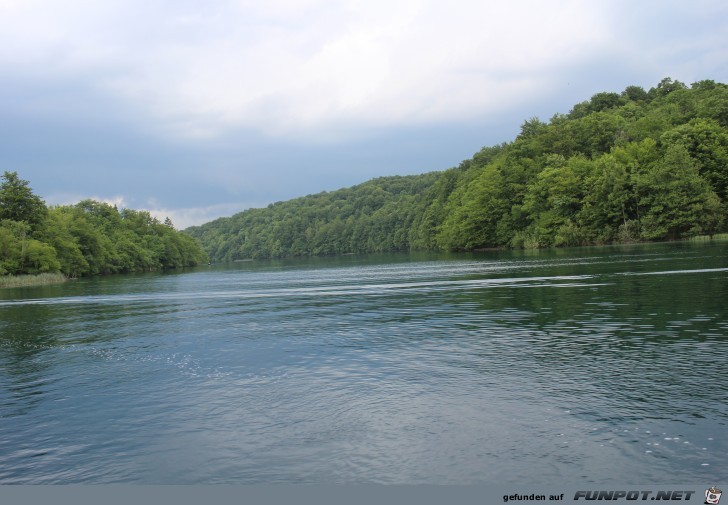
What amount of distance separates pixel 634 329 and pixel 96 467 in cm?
1711

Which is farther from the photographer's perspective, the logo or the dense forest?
the dense forest

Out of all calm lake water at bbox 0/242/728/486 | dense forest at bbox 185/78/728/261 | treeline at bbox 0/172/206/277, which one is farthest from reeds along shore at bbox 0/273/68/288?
dense forest at bbox 185/78/728/261

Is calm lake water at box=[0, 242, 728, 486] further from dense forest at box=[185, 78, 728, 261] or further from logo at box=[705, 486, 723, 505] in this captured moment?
dense forest at box=[185, 78, 728, 261]

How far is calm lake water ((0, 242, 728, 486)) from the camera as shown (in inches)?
395

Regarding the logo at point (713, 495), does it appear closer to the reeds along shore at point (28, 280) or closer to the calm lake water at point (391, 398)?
the calm lake water at point (391, 398)

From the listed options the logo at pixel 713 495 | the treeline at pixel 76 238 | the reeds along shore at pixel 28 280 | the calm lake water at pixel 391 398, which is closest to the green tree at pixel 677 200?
the calm lake water at pixel 391 398

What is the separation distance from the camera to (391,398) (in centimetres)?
1405

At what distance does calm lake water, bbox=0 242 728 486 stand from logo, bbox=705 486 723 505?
51 centimetres

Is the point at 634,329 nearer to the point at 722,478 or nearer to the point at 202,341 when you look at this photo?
the point at 722,478

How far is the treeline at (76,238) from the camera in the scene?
101m

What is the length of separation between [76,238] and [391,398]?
12443cm

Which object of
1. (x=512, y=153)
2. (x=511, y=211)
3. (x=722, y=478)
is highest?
(x=512, y=153)

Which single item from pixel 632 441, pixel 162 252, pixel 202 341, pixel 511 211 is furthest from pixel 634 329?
pixel 162 252

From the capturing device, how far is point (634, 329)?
20578 mm
